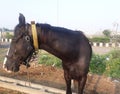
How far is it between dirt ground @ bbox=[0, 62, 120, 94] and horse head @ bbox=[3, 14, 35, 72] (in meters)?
3.29

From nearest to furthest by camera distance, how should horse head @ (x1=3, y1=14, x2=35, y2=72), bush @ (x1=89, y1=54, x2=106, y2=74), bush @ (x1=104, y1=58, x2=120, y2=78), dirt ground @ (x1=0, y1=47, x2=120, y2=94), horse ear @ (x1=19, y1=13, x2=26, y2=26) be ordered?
horse ear @ (x1=19, y1=13, x2=26, y2=26) < horse head @ (x1=3, y1=14, x2=35, y2=72) < dirt ground @ (x1=0, y1=47, x2=120, y2=94) < bush @ (x1=104, y1=58, x2=120, y2=78) < bush @ (x1=89, y1=54, x2=106, y2=74)

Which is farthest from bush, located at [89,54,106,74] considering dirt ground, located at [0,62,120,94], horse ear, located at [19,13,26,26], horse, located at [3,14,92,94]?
horse ear, located at [19,13,26,26]

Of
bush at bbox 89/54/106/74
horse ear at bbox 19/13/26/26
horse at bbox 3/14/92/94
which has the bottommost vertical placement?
bush at bbox 89/54/106/74

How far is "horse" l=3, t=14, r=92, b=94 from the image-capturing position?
3.69 m

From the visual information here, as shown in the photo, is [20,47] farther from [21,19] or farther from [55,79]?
[55,79]

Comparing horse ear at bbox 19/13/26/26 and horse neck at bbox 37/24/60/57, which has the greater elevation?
horse ear at bbox 19/13/26/26

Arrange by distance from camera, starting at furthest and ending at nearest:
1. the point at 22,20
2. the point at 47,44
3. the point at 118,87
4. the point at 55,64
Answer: the point at 55,64, the point at 118,87, the point at 47,44, the point at 22,20

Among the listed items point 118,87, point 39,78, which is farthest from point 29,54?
point 39,78

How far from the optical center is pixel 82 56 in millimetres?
3945

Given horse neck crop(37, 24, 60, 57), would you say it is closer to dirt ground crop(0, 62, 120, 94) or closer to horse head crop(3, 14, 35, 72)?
horse head crop(3, 14, 35, 72)

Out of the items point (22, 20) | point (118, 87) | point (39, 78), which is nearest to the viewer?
point (22, 20)

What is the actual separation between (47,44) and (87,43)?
0.54 metres

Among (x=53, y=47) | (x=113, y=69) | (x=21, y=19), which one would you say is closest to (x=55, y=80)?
(x=113, y=69)

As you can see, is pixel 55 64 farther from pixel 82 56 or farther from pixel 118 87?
pixel 82 56
